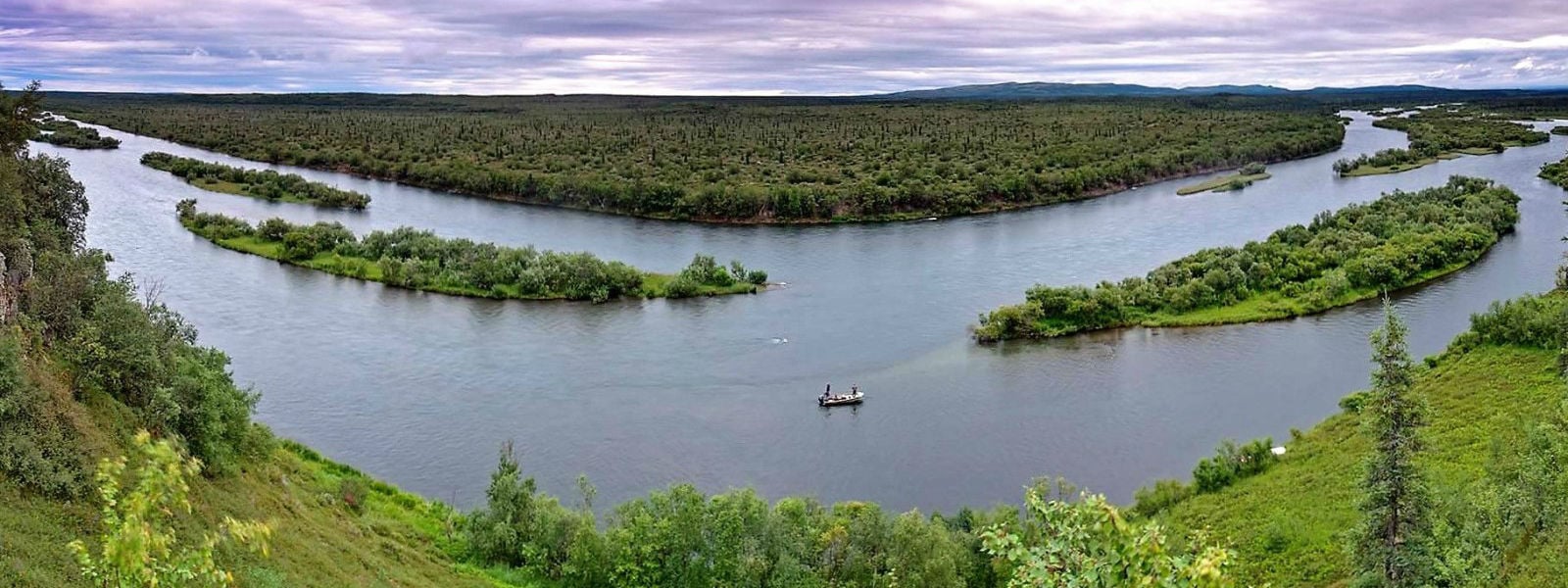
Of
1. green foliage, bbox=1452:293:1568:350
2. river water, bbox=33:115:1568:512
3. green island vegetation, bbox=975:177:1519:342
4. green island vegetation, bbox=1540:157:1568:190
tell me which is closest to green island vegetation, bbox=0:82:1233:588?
river water, bbox=33:115:1568:512

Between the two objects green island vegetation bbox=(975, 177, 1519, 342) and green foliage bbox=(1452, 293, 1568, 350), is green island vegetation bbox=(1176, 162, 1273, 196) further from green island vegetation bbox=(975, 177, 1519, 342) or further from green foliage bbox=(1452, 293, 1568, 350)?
green foliage bbox=(1452, 293, 1568, 350)

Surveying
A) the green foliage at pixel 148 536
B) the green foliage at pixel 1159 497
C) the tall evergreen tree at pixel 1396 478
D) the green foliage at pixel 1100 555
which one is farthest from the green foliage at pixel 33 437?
the green foliage at pixel 1159 497

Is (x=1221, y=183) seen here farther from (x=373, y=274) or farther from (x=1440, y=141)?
(x=373, y=274)

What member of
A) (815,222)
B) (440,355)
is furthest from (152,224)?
(815,222)

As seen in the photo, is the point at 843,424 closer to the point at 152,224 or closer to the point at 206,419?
the point at 206,419

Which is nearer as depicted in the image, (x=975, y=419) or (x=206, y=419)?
(x=206, y=419)

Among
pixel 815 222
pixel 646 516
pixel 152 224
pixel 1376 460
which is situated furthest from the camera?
Answer: pixel 815 222
